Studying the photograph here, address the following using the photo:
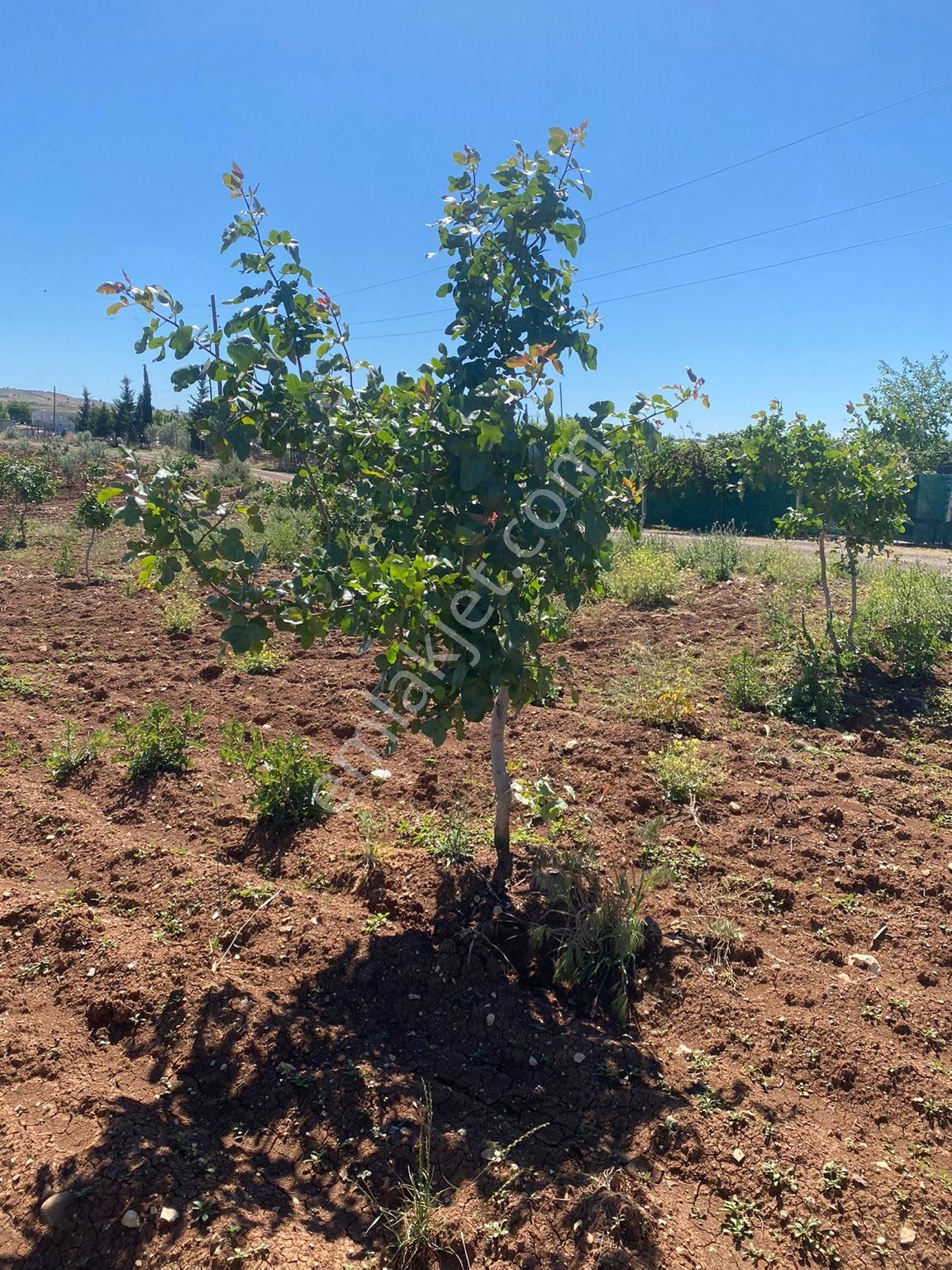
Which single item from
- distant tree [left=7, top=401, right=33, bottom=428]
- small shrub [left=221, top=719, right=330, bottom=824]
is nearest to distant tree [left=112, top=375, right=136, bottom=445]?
distant tree [left=7, top=401, right=33, bottom=428]

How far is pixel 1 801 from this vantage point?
13.1 ft

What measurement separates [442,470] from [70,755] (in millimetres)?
2892

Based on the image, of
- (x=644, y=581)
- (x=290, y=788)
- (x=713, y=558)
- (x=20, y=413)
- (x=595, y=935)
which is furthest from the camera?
(x=20, y=413)

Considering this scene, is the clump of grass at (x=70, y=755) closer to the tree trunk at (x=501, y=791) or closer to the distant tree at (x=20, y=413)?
the tree trunk at (x=501, y=791)

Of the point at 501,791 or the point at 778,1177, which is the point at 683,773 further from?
the point at 778,1177

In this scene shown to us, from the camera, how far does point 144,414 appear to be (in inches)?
1613

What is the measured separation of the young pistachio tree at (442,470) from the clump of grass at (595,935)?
0.77 metres

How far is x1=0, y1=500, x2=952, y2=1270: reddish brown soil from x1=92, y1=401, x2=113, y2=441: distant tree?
4047 cm

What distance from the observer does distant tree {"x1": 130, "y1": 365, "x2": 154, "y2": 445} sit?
37656 mm

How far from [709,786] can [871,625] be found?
3859 mm

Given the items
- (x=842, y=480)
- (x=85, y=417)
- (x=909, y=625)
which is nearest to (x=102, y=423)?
(x=85, y=417)

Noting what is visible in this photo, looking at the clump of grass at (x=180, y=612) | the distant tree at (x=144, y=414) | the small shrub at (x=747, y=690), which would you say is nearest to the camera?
the small shrub at (x=747, y=690)

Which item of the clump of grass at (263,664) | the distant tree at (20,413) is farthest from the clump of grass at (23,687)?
the distant tree at (20,413)

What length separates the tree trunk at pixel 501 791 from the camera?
10.9 ft
